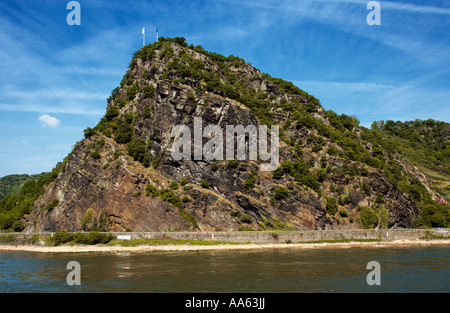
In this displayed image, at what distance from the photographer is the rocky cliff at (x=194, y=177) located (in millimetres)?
65812

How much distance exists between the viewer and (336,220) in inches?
2891

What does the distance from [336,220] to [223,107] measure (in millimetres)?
41564

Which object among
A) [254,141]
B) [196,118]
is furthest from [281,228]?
[196,118]

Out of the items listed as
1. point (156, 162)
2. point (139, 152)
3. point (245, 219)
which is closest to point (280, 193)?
point (245, 219)

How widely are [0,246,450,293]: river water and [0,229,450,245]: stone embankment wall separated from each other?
49.6 ft

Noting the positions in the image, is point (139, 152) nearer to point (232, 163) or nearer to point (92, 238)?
point (232, 163)

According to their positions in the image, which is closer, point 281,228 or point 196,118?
point 281,228

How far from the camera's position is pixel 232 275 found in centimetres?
3131

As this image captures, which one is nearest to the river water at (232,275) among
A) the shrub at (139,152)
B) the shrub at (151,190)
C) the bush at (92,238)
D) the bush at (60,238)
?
the bush at (92,238)

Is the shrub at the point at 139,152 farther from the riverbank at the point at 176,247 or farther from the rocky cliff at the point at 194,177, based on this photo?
the riverbank at the point at 176,247

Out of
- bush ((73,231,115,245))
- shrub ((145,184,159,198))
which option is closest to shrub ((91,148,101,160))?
shrub ((145,184,159,198))

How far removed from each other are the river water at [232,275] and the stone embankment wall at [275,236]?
49.6ft

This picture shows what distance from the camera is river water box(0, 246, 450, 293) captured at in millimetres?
26422
